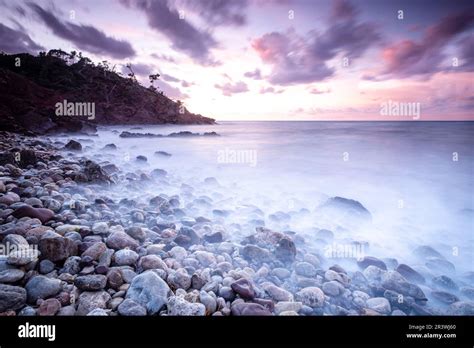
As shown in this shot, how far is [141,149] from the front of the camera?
859 centimetres

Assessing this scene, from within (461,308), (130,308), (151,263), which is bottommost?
(461,308)

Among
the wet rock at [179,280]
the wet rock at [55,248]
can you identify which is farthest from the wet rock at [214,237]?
the wet rock at [55,248]

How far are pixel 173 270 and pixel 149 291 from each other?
356 millimetres

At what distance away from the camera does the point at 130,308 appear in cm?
193

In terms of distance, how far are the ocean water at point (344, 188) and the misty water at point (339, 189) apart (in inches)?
0.7

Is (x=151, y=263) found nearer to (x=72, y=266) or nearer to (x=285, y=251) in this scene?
(x=72, y=266)

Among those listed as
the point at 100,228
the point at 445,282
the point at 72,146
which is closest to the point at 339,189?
the point at 445,282

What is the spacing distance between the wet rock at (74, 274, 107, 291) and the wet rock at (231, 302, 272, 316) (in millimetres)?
1163

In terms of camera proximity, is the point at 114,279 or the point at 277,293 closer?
the point at 114,279

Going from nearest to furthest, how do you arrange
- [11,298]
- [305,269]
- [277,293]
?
[11,298]
[277,293]
[305,269]

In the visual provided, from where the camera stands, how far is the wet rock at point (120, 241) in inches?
97.4

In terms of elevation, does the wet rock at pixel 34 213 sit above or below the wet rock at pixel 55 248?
above

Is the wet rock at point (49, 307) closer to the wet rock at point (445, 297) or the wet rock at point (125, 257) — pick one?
the wet rock at point (125, 257)

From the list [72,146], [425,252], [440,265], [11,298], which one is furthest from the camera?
[72,146]
